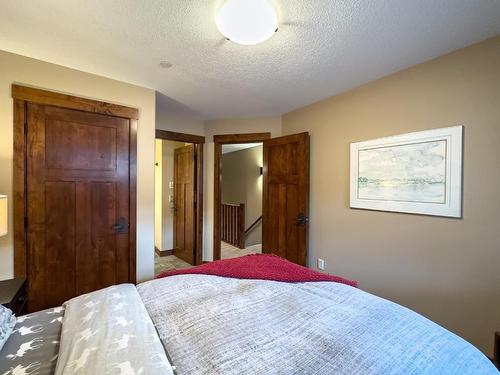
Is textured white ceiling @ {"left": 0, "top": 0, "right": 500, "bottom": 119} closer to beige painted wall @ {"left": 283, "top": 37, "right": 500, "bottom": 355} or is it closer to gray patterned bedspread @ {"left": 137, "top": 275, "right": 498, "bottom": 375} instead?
beige painted wall @ {"left": 283, "top": 37, "right": 500, "bottom": 355}

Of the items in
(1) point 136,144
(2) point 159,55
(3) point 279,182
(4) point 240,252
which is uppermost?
(2) point 159,55

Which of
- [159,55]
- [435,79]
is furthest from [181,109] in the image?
[435,79]

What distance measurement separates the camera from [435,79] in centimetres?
203

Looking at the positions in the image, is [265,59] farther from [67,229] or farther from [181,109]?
[67,229]

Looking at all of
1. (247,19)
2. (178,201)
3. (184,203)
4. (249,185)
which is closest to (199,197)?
(184,203)

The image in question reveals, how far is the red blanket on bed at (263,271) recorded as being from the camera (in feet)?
5.16

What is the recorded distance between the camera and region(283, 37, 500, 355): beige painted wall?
1.74 meters

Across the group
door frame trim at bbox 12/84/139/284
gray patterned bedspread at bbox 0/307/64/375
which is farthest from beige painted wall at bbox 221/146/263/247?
gray patterned bedspread at bbox 0/307/64/375

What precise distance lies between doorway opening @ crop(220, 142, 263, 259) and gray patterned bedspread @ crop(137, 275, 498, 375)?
152 inches

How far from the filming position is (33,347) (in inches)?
37.3

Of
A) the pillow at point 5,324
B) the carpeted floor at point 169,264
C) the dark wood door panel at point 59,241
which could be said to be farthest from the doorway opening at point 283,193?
the pillow at point 5,324

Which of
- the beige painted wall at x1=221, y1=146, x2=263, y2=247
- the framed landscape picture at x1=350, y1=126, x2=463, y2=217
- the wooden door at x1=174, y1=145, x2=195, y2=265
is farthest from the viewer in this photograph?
the beige painted wall at x1=221, y1=146, x2=263, y2=247

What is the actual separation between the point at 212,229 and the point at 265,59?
2.73 meters

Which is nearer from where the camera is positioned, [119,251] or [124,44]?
[124,44]
